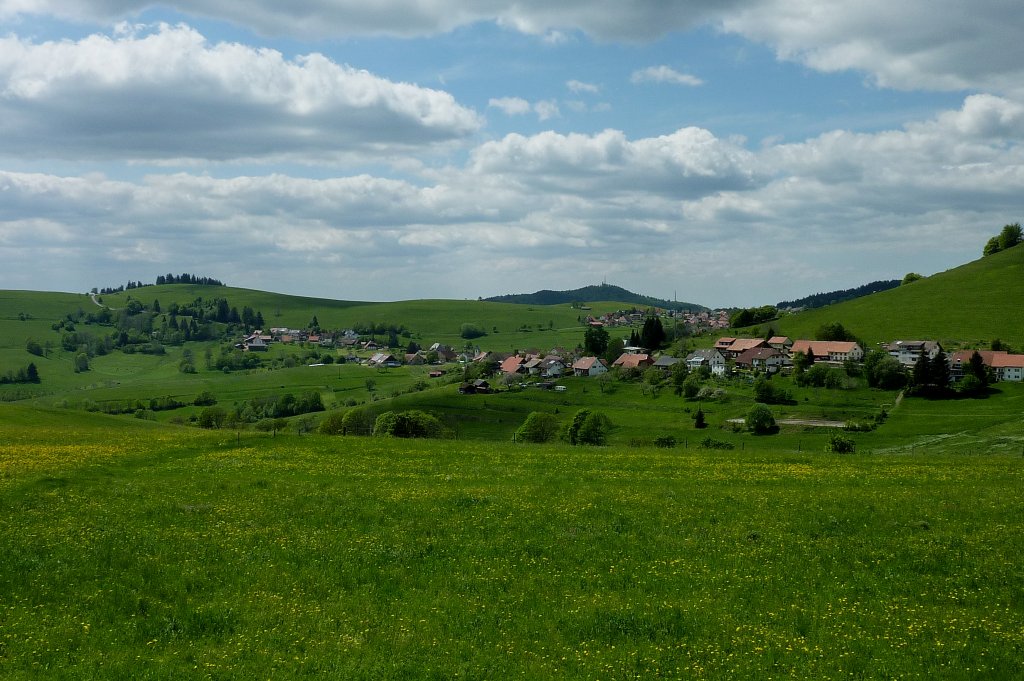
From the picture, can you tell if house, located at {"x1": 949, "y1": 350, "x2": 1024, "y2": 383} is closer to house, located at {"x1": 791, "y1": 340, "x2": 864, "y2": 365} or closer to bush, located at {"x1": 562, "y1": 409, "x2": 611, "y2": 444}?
house, located at {"x1": 791, "y1": 340, "x2": 864, "y2": 365}

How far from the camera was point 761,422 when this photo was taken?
125m

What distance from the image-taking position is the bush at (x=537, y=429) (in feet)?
375

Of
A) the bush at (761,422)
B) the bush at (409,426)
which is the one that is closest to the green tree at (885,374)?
the bush at (761,422)

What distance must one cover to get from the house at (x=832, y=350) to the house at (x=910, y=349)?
720 cm

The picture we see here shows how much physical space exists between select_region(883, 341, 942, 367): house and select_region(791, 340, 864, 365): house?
23.6 ft

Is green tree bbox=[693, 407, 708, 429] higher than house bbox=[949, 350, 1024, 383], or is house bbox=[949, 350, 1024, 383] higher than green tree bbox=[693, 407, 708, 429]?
house bbox=[949, 350, 1024, 383]

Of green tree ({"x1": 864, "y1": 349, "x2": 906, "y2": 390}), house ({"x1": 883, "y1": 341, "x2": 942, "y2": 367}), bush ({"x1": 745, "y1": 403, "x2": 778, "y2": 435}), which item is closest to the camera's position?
bush ({"x1": 745, "y1": 403, "x2": 778, "y2": 435})

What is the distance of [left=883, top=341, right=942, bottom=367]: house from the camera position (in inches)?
6841

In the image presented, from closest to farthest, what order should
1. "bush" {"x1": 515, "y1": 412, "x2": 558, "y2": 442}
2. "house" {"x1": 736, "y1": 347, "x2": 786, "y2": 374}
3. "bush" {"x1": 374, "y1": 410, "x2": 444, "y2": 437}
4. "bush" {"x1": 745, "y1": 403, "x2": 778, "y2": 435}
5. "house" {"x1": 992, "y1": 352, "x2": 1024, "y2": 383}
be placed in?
1. "bush" {"x1": 374, "y1": 410, "x2": 444, "y2": 437}
2. "bush" {"x1": 515, "y1": 412, "x2": 558, "y2": 442}
3. "bush" {"x1": 745, "y1": 403, "x2": 778, "y2": 435}
4. "house" {"x1": 992, "y1": 352, "x2": 1024, "y2": 383}
5. "house" {"x1": 736, "y1": 347, "x2": 786, "y2": 374}

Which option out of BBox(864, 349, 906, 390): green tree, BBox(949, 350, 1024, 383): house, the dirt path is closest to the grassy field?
the dirt path

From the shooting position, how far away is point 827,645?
51.3ft

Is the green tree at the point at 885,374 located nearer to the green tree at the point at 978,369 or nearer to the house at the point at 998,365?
the house at the point at 998,365

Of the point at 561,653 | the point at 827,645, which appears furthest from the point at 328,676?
the point at 827,645

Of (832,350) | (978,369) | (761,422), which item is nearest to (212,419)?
(761,422)
